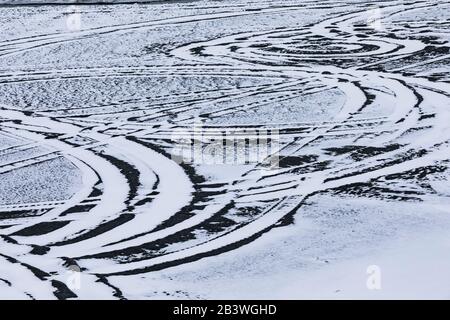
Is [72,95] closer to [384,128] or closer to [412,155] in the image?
[384,128]

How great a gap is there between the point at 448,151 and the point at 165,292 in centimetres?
263

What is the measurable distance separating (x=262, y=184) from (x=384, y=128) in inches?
59.6

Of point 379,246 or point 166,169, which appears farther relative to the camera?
point 166,169

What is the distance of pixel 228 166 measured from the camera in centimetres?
607

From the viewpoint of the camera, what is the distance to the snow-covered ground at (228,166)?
4.33m

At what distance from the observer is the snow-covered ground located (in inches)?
171

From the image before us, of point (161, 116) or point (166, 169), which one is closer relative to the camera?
point (166, 169)

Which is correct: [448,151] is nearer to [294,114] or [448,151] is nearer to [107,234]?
[294,114]

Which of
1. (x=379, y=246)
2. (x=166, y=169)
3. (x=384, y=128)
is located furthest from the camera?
(x=384, y=128)

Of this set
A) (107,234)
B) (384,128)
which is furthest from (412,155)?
(107,234)

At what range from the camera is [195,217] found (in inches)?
201

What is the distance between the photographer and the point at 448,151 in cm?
616

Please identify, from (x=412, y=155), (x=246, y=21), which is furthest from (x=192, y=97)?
(x=246, y=21)

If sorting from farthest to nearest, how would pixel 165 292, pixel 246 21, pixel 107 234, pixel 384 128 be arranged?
pixel 246 21, pixel 384 128, pixel 107 234, pixel 165 292
